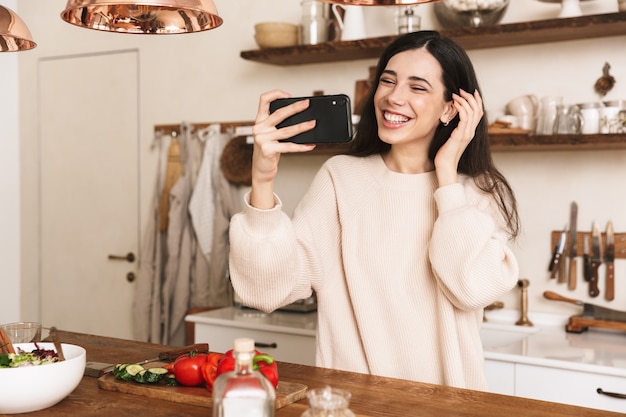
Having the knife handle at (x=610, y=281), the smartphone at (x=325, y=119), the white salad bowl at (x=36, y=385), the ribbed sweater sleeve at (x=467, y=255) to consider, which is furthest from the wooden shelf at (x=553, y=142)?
the white salad bowl at (x=36, y=385)

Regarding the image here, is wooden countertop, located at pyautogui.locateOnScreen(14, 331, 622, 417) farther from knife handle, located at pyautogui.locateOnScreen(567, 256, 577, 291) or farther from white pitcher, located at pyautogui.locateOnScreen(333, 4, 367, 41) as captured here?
white pitcher, located at pyautogui.locateOnScreen(333, 4, 367, 41)

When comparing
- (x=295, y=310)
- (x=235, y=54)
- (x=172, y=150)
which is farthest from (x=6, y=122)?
(x=295, y=310)

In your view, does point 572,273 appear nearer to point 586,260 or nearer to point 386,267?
point 586,260

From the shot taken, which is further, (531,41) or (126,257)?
(126,257)

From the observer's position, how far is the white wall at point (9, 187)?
4.61 meters

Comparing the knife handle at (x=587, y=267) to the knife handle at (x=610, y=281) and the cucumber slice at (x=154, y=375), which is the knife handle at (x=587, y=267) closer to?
the knife handle at (x=610, y=281)

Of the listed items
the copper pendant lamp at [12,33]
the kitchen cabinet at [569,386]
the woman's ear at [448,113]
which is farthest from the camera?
the kitchen cabinet at [569,386]

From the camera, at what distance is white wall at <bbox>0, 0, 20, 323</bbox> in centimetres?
461

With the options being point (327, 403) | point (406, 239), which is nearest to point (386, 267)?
point (406, 239)

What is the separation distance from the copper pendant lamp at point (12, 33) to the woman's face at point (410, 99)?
0.92 meters

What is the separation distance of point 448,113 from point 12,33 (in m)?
1.14

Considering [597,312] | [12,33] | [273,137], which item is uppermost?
[12,33]

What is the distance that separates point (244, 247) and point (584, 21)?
1630 millimetres

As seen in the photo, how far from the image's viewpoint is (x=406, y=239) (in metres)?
2.07
